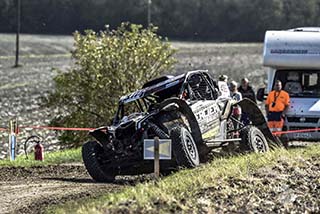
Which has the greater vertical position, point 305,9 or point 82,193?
point 305,9

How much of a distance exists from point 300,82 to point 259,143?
6353 millimetres

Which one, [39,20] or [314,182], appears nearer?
[314,182]

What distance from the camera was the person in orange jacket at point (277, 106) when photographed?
22234 millimetres

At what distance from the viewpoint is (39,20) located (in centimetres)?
7650

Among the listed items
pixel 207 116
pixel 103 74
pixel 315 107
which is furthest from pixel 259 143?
pixel 103 74

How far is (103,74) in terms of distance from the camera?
95.3 ft

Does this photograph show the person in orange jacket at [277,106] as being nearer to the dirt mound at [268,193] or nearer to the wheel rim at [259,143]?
the wheel rim at [259,143]

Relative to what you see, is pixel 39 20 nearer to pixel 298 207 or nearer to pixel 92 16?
pixel 92 16

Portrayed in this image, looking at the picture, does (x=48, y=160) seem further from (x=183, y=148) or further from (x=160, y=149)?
(x=160, y=149)

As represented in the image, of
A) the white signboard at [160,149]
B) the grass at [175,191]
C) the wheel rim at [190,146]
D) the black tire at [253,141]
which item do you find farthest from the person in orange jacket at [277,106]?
the white signboard at [160,149]

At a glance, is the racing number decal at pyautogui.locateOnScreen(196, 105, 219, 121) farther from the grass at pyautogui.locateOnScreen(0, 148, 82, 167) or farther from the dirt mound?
the grass at pyautogui.locateOnScreen(0, 148, 82, 167)

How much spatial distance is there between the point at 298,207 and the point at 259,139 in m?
5.87

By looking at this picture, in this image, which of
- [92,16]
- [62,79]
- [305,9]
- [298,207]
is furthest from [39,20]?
[298,207]

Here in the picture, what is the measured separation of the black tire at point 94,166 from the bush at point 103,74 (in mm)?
12929
